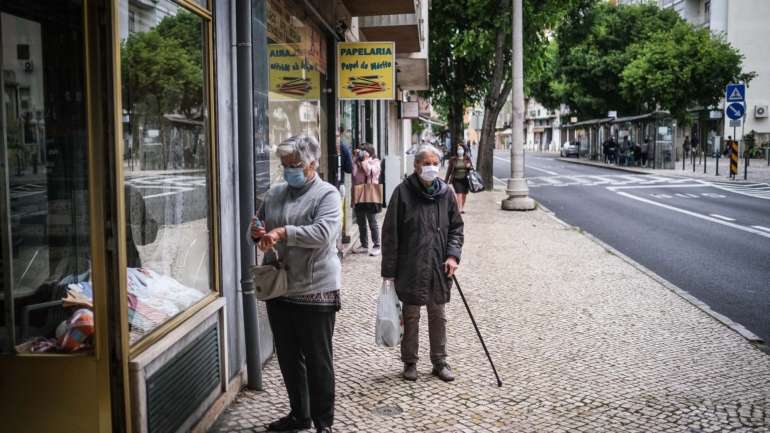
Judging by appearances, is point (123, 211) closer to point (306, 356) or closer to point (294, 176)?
point (294, 176)

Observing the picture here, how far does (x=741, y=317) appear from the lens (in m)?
7.54

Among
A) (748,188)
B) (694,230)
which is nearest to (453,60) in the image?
(748,188)

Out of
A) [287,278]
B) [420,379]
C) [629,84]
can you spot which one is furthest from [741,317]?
[629,84]

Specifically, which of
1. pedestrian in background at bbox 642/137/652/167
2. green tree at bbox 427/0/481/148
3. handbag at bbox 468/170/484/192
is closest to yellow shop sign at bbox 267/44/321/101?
handbag at bbox 468/170/484/192

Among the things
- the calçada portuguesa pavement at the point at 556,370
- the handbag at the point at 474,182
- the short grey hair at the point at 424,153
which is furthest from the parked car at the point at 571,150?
the short grey hair at the point at 424,153

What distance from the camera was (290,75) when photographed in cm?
810

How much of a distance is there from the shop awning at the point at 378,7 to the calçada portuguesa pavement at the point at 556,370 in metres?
4.34

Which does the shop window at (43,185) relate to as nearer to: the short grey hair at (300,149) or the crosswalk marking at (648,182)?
the short grey hair at (300,149)

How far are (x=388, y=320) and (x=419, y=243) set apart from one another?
1.95 feet

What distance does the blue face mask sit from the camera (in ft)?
13.2

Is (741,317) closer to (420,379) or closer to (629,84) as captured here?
(420,379)

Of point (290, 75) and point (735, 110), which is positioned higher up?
point (735, 110)

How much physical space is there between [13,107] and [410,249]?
2737 millimetres

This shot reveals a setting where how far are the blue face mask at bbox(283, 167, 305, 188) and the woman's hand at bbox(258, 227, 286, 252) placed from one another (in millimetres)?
339
